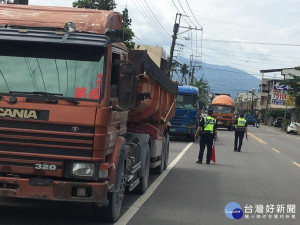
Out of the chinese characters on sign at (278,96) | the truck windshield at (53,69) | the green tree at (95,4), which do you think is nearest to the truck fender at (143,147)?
the truck windshield at (53,69)

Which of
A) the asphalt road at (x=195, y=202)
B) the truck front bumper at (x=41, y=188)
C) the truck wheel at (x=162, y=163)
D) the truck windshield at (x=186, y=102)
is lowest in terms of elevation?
the asphalt road at (x=195, y=202)

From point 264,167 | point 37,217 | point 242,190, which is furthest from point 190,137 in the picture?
point 37,217

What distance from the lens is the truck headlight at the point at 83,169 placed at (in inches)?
242

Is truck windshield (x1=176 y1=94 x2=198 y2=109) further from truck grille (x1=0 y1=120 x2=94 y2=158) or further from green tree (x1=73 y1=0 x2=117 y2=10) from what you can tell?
truck grille (x1=0 y1=120 x2=94 y2=158)

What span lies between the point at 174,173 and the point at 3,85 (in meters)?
7.57

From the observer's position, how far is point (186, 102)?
2556 centimetres

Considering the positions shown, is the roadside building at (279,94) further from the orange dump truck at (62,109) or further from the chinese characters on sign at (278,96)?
the orange dump truck at (62,109)

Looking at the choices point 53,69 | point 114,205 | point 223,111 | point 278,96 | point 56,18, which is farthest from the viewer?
point 278,96

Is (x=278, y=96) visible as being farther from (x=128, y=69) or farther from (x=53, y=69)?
(x=53, y=69)

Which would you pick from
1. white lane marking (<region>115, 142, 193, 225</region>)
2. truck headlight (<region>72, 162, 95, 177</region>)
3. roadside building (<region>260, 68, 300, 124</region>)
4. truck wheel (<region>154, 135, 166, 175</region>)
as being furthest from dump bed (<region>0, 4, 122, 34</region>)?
roadside building (<region>260, 68, 300, 124</region>)

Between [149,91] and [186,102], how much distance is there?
16207mm

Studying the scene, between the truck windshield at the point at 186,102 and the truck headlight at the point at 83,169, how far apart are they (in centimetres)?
1941

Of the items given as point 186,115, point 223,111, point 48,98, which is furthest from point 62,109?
point 223,111

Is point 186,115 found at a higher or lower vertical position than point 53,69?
lower
